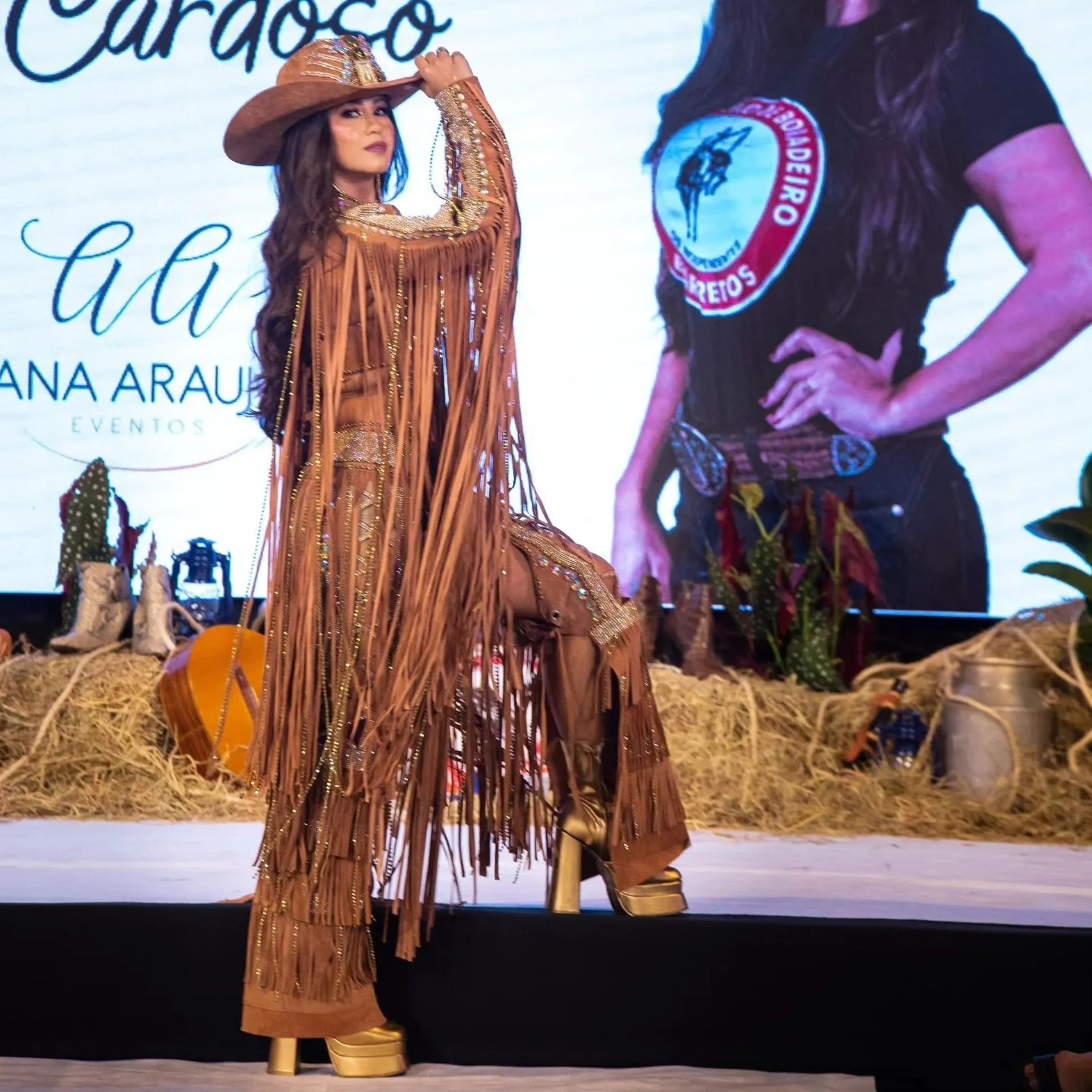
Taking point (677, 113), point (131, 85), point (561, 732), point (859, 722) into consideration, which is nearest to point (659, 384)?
point (677, 113)

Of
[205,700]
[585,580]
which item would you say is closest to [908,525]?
[205,700]

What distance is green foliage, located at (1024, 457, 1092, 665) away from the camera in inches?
115

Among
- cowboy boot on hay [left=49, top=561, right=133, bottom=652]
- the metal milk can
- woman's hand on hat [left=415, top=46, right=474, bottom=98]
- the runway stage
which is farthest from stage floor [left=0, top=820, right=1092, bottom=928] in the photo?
woman's hand on hat [left=415, top=46, right=474, bottom=98]

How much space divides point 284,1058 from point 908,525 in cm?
229

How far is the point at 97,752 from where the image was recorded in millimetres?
2975

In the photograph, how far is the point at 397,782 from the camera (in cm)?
162

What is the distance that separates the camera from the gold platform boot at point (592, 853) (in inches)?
67.4

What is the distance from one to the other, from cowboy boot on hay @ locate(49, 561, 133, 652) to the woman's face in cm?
189

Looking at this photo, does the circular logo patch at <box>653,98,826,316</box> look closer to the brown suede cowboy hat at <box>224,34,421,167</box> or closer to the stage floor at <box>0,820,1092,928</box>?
the stage floor at <box>0,820,1092,928</box>

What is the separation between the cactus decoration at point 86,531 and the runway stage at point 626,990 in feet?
5.63

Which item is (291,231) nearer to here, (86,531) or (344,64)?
(344,64)

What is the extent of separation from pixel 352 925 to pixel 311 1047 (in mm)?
197

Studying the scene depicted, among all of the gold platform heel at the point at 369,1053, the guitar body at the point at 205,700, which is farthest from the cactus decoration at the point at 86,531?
the gold platform heel at the point at 369,1053

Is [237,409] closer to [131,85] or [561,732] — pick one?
[131,85]
